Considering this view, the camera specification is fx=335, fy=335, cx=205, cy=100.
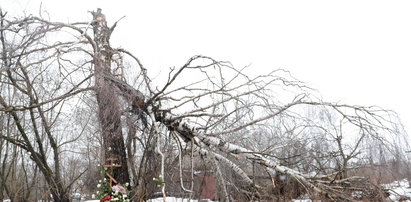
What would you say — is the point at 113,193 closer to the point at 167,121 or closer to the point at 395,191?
the point at 167,121

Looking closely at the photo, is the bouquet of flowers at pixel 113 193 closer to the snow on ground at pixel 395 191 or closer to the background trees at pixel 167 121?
the background trees at pixel 167 121

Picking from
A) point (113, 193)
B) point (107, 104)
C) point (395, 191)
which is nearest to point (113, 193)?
point (113, 193)

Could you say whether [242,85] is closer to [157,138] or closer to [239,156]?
[239,156]

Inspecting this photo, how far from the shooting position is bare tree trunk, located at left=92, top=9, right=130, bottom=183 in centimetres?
518

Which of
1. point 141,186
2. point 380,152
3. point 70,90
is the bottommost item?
point 141,186

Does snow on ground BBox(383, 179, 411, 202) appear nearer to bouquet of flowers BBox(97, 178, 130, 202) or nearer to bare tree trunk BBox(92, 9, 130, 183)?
bouquet of flowers BBox(97, 178, 130, 202)

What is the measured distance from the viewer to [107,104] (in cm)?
516

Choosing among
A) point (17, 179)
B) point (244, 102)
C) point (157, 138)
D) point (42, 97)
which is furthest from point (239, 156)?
point (17, 179)

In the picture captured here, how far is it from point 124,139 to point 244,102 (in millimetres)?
2220

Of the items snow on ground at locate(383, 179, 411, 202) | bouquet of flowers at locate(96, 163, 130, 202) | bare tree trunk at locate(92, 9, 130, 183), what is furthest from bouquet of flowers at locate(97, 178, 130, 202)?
snow on ground at locate(383, 179, 411, 202)

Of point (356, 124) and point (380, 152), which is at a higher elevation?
point (356, 124)

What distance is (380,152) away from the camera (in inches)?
208

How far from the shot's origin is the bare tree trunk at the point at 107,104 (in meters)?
5.18

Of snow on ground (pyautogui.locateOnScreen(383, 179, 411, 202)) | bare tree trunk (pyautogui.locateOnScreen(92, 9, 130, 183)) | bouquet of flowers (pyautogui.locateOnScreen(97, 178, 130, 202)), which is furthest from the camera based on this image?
snow on ground (pyautogui.locateOnScreen(383, 179, 411, 202))
